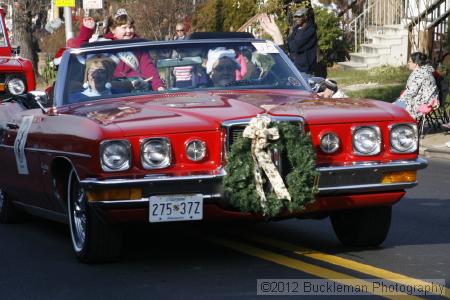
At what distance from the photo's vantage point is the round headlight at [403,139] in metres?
7.67

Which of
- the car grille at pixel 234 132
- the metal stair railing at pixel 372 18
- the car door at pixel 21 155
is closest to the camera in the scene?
the car grille at pixel 234 132

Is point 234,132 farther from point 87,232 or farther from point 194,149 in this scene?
point 87,232

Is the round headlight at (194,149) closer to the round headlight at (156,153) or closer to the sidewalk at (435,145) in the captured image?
the round headlight at (156,153)

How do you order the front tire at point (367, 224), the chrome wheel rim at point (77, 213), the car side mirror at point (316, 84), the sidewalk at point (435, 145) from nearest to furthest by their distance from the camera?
the chrome wheel rim at point (77, 213) < the front tire at point (367, 224) < the car side mirror at point (316, 84) < the sidewalk at point (435, 145)

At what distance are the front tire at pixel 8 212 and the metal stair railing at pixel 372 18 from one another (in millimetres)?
19997

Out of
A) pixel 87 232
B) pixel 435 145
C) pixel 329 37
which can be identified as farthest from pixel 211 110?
pixel 329 37

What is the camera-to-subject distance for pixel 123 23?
462 inches

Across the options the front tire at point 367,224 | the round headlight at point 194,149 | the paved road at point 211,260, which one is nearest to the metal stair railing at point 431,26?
the paved road at point 211,260

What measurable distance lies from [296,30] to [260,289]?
11247 millimetres

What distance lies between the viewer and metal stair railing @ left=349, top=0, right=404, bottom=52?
2973 cm

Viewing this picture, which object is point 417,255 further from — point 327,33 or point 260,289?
point 327,33

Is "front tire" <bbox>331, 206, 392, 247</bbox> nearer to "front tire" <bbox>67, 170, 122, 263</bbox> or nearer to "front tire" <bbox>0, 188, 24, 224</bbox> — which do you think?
"front tire" <bbox>67, 170, 122, 263</bbox>

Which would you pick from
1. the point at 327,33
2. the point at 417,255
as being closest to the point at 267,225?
the point at 417,255

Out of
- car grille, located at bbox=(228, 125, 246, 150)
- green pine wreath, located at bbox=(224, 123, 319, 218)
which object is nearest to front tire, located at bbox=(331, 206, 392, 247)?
green pine wreath, located at bbox=(224, 123, 319, 218)
